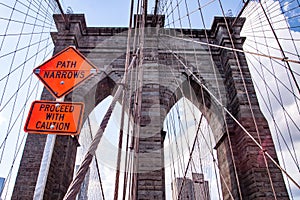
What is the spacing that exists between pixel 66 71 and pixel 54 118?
300 mm

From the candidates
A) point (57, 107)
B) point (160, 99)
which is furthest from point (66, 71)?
point (160, 99)

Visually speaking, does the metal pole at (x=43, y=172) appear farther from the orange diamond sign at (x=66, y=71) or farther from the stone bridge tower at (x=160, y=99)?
the stone bridge tower at (x=160, y=99)

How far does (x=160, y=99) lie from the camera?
538 cm

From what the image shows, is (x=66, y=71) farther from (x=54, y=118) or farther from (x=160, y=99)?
(x=160, y=99)

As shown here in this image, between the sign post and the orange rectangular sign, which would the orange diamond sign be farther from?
the orange rectangular sign

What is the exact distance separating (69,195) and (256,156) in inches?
168

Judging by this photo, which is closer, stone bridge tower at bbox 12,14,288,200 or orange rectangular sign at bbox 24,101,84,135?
orange rectangular sign at bbox 24,101,84,135

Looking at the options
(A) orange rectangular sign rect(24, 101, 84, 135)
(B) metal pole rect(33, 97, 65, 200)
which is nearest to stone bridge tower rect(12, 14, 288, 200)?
(A) orange rectangular sign rect(24, 101, 84, 135)

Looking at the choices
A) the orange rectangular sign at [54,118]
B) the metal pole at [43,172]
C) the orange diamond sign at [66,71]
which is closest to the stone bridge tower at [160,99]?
the orange diamond sign at [66,71]

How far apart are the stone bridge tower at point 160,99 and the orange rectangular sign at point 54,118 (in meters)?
3.16

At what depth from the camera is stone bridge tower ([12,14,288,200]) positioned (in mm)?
4070

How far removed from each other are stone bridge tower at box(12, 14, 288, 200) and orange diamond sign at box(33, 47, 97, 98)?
2.94 meters

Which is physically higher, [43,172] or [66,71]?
[66,71]

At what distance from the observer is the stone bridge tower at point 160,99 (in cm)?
407
